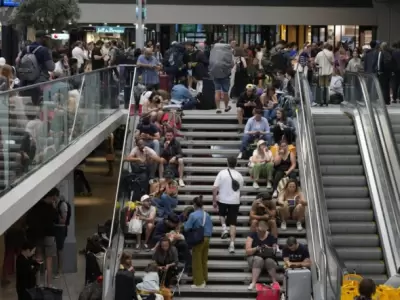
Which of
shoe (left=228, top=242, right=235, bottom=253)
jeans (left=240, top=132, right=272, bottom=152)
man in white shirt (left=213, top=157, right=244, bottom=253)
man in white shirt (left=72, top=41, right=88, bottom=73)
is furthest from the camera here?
man in white shirt (left=72, top=41, right=88, bottom=73)

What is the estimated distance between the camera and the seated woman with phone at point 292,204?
60.8ft

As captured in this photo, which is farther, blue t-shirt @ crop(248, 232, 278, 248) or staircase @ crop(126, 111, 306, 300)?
staircase @ crop(126, 111, 306, 300)

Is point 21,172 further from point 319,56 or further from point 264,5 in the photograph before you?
point 264,5

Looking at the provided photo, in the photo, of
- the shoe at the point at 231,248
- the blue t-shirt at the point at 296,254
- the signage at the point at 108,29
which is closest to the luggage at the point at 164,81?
the shoe at the point at 231,248

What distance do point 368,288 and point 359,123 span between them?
931 centimetres

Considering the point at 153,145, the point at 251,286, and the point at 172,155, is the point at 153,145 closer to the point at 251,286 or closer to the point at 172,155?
the point at 172,155

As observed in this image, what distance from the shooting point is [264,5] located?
161ft

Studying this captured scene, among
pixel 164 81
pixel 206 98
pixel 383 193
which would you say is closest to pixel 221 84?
pixel 206 98

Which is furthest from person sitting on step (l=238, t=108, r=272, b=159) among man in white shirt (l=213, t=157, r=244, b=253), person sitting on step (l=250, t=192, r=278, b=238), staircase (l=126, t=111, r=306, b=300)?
person sitting on step (l=250, t=192, r=278, b=238)

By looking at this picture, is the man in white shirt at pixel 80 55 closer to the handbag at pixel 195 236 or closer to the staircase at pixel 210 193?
the staircase at pixel 210 193

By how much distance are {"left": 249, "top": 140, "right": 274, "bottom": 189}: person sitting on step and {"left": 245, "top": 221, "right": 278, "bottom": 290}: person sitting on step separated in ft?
7.39

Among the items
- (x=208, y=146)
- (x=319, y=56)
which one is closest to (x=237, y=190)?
(x=208, y=146)

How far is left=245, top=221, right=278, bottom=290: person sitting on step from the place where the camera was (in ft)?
56.9

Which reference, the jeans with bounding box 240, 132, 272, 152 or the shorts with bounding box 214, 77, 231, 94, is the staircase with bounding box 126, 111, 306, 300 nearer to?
the jeans with bounding box 240, 132, 272, 152
